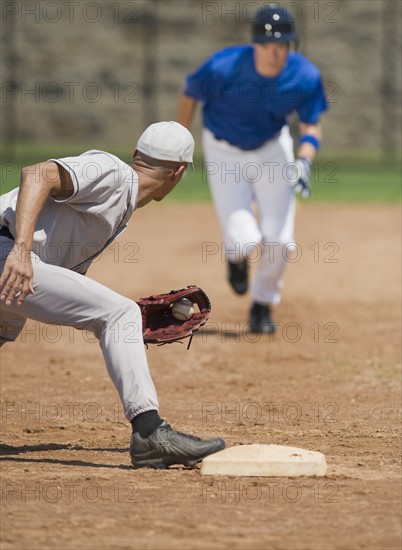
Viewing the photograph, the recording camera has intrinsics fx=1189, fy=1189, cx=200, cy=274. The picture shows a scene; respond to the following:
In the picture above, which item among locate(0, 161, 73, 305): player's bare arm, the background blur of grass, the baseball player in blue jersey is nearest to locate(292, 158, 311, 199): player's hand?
the baseball player in blue jersey

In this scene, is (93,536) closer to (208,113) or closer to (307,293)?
(208,113)

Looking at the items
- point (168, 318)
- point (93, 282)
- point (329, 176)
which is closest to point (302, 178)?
point (168, 318)

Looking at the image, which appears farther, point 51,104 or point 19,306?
point 51,104

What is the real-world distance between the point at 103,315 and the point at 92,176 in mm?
578

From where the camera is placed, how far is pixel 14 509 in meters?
4.33

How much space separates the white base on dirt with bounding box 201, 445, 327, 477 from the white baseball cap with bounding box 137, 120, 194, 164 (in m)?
1.28

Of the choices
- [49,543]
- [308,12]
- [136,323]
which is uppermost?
[308,12]

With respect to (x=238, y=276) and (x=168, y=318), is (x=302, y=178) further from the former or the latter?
(x=168, y=318)

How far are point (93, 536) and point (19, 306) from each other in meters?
1.20

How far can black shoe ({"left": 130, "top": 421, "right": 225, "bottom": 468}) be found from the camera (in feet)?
16.0

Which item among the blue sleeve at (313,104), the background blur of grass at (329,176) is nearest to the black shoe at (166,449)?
the blue sleeve at (313,104)

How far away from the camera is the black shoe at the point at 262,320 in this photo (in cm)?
907

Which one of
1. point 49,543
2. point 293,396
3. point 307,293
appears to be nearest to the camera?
point 49,543

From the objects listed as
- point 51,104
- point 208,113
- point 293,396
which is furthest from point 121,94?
point 293,396
